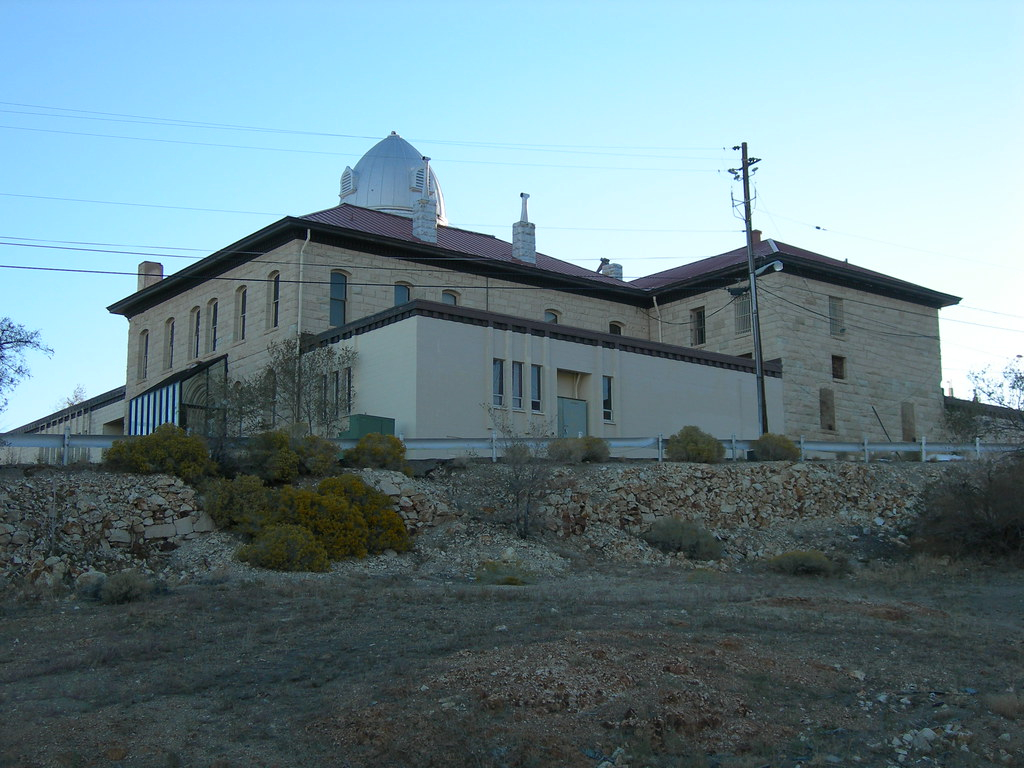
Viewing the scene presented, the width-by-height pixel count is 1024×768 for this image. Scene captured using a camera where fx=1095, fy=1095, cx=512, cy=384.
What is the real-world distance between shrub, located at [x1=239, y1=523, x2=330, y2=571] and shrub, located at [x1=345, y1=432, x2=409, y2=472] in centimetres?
510

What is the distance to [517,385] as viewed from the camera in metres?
32.8

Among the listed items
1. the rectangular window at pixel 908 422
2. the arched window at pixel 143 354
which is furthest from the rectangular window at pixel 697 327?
the arched window at pixel 143 354

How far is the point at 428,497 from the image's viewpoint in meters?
23.0

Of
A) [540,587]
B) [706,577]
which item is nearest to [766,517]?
[706,577]

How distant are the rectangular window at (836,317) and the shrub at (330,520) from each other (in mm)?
28521

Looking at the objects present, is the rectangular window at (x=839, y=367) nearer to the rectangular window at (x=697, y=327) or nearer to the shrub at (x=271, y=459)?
the rectangular window at (x=697, y=327)

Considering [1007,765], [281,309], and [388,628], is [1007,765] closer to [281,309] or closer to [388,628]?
[388,628]

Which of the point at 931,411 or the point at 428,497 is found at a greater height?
the point at 931,411

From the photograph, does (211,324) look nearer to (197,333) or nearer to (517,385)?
(197,333)

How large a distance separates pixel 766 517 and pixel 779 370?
48.9 ft

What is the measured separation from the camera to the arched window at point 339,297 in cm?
3684

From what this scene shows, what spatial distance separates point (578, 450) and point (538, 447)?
5.41 ft

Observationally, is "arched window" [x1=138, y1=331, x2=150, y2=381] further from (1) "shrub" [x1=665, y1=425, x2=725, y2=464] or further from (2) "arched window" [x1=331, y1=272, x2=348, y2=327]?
(1) "shrub" [x1=665, y1=425, x2=725, y2=464]

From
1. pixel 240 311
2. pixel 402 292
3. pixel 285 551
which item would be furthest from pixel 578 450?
pixel 240 311
